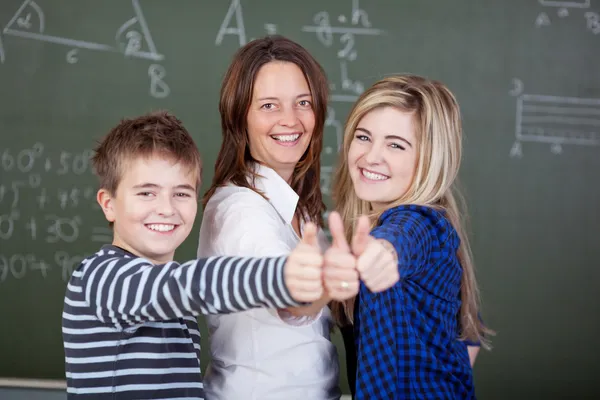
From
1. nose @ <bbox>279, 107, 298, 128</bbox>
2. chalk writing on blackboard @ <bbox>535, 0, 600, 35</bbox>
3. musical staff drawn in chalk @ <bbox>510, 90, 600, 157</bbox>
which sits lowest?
nose @ <bbox>279, 107, 298, 128</bbox>

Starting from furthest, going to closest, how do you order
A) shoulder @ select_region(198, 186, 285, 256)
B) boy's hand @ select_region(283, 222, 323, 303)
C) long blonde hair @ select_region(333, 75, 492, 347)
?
long blonde hair @ select_region(333, 75, 492, 347)
shoulder @ select_region(198, 186, 285, 256)
boy's hand @ select_region(283, 222, 323, 303)

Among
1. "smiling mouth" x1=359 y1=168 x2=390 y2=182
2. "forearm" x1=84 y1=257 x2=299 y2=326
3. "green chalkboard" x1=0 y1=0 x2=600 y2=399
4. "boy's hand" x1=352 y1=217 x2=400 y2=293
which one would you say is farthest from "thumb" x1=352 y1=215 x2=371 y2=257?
"green chalkboard" x1=0 y1=0 x2=600 y2=399

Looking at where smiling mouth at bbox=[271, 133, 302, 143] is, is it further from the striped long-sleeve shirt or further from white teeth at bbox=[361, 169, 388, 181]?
the striped long-sleeve shirt

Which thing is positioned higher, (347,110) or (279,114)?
(347,110)

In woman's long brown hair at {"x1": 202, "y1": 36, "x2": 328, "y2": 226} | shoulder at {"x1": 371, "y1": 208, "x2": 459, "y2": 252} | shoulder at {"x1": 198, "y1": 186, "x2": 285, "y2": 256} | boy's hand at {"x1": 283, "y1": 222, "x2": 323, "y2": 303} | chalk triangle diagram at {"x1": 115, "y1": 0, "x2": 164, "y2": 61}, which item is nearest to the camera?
boy's hand at {"x1": 283, "y1": 222, "x2": 323, "y2": 303}

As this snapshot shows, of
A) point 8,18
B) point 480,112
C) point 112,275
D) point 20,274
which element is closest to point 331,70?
point 480,112

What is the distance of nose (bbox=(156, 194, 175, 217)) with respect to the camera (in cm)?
137

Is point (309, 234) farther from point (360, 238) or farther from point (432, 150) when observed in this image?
point (432, 150)

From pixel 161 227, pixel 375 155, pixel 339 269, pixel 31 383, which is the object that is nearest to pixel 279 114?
pixel 375 155

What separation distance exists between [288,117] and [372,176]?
273 mm

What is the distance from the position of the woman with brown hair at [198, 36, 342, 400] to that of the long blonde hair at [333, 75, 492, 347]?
0.53 ft

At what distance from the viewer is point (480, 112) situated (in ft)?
10.4

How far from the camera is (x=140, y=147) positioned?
1395mm

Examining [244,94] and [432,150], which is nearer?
[432,150]
